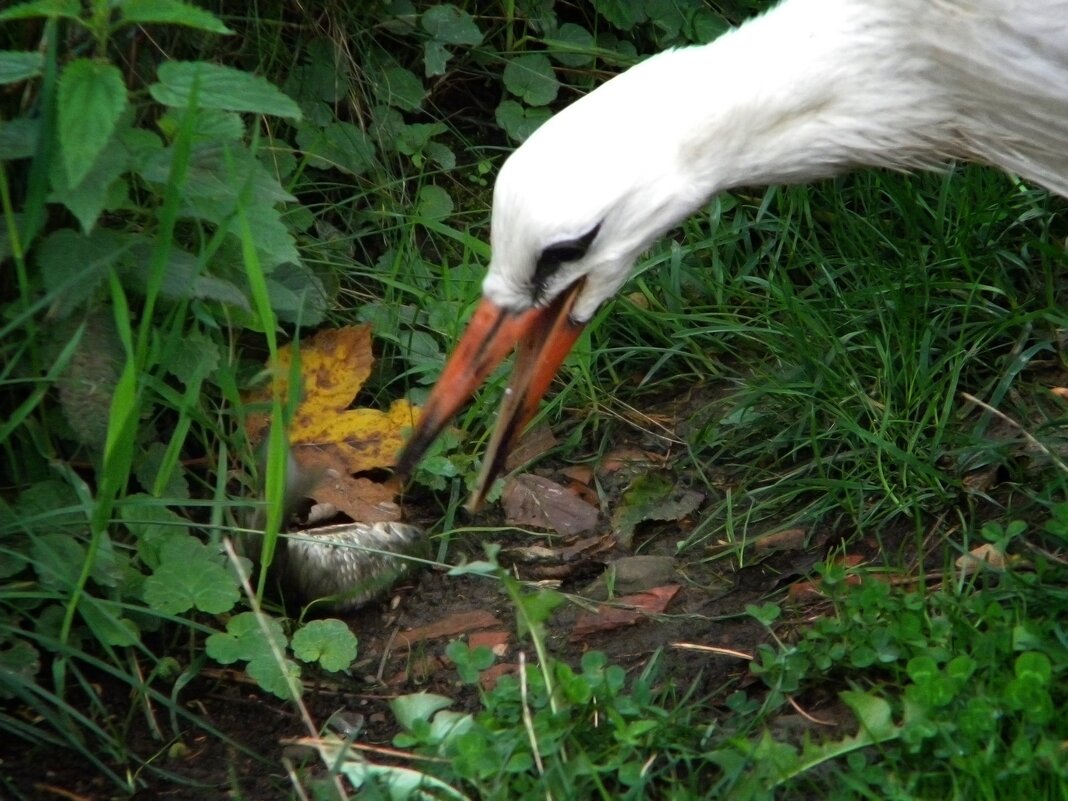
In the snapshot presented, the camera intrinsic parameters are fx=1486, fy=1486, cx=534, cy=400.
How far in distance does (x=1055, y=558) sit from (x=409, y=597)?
133cm

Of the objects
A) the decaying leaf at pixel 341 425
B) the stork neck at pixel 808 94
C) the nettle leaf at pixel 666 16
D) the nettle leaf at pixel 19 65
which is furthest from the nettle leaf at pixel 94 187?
the nettle leaf at pixel 666 16

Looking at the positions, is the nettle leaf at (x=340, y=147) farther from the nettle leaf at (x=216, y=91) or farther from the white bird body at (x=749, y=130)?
the white bird body at (x=749, y=130)

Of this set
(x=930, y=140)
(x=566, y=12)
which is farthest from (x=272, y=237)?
(x=566, y=12)

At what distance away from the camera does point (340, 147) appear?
13.0ft

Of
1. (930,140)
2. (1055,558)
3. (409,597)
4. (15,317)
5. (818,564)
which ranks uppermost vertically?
(930,140)

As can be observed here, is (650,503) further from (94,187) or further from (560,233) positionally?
(94,187)

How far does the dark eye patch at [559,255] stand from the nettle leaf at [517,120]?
1.45 meters

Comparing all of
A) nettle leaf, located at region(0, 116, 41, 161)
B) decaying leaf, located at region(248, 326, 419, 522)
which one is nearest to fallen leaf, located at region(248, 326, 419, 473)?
decaying leaf, located at region(248, 326, 419, 522)

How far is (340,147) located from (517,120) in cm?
54

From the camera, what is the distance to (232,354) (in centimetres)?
324

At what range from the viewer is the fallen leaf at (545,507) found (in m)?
3.46

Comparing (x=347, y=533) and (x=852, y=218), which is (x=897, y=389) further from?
(x=347, y=533)

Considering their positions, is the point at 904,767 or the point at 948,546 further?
the point at 948,546

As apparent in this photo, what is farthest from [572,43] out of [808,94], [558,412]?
[808,94]
